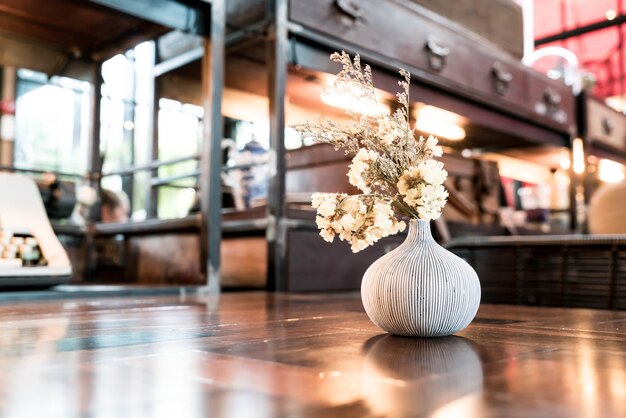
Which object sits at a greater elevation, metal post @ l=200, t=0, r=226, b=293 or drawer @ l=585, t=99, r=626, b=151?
drawer @ l=585, t=99, r=626, b=151

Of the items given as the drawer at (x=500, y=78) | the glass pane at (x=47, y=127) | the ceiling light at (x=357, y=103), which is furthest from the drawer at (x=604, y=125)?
the ceiling light at (x=357, y=103)

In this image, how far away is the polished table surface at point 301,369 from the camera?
56 cm

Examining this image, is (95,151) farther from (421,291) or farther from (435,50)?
(421,291)

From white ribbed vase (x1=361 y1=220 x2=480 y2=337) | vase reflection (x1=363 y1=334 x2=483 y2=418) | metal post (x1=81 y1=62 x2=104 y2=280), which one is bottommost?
vase reflection (x1=363 y1=334 x2=483 y2=418)

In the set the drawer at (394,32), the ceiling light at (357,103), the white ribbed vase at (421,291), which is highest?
the drawer at (394,32)

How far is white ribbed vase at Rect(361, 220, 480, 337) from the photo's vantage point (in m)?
1.02

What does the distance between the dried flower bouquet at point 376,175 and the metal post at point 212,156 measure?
144cm

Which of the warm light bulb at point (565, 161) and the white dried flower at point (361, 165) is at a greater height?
the warm light bulb at point (565, 161)

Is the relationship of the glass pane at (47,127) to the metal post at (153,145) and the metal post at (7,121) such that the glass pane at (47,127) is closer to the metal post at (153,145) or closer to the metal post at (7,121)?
the metal post at (7,121)

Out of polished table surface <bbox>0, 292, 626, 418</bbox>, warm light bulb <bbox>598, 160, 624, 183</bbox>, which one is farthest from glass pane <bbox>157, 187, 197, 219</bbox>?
warm light bulb <bbox>598, 160, 624, 183</bbox>

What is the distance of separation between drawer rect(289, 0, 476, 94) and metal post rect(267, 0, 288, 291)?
0.09m

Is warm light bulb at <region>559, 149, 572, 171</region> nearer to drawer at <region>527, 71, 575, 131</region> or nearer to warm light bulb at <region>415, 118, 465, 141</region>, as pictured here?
drawer at <region>527, 71, 575, 131</region>

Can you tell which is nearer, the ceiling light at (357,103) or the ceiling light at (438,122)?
the ceiling light at (357,103)

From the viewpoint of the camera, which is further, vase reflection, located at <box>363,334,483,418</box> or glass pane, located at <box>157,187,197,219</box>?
glass pane, located at <box>157,187,197,219</box>
